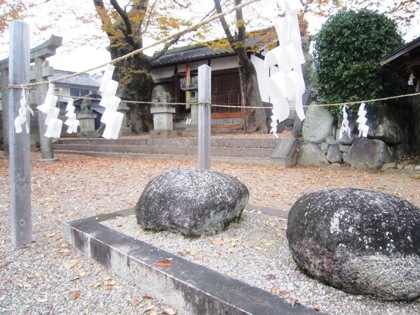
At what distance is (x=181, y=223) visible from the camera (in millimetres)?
2746

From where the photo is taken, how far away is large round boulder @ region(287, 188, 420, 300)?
1704mm

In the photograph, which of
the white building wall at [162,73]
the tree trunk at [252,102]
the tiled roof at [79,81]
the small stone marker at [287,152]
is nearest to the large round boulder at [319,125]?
the small stone marker at [287,152]

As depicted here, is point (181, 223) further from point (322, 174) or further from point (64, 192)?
point (322, 174)

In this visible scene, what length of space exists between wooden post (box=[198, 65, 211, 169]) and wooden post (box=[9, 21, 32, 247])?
198 centimetres

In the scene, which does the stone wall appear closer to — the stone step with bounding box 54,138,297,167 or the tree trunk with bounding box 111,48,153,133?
the stone step with bounding box 54,138,297,167

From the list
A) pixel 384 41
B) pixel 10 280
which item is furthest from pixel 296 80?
pixel 384 41

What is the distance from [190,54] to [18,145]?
15.5 m

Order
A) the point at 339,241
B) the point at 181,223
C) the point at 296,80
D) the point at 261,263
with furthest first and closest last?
the point at 181,223, the point at 261,263, the point at 339,241, the point at 296,80

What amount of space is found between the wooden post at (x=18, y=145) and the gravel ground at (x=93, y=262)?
286 mm

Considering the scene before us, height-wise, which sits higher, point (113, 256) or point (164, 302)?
point (113, 256)

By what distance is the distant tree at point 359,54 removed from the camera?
6.90 m

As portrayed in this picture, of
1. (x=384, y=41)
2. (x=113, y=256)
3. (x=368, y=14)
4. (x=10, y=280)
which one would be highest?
(x=368, y=14)

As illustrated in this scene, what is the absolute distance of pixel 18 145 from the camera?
3.01 m

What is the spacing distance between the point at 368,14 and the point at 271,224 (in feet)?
21.1
